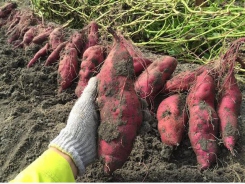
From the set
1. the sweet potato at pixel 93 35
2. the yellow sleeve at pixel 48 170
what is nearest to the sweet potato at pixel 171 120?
the yellow sleeve at pixel 48 170

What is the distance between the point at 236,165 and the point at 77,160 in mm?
707

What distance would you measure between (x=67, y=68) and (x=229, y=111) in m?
0.99

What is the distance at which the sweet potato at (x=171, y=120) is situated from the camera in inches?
63.4

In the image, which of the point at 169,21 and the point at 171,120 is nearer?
the point at 171,120

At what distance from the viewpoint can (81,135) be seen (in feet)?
4.59

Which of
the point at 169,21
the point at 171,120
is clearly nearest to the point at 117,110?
the point at 171,120

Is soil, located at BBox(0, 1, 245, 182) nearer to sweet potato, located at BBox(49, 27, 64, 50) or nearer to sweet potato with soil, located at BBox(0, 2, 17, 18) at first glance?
sweet potato, located at BBox(49, 27, 64, 50)

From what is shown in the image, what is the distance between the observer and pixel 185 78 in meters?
1.79

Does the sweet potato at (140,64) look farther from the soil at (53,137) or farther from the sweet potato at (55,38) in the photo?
the sweet potato at (55,38)

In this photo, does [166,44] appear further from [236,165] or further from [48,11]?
[48,11]

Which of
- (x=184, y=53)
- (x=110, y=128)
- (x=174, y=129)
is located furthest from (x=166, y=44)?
(x=110, y=128)

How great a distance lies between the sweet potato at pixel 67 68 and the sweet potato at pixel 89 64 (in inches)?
2.4

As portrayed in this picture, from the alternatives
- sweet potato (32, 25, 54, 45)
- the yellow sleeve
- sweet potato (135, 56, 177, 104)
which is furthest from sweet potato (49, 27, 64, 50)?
the yellow sleeve

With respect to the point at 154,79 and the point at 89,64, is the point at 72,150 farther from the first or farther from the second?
the point at 89,64
